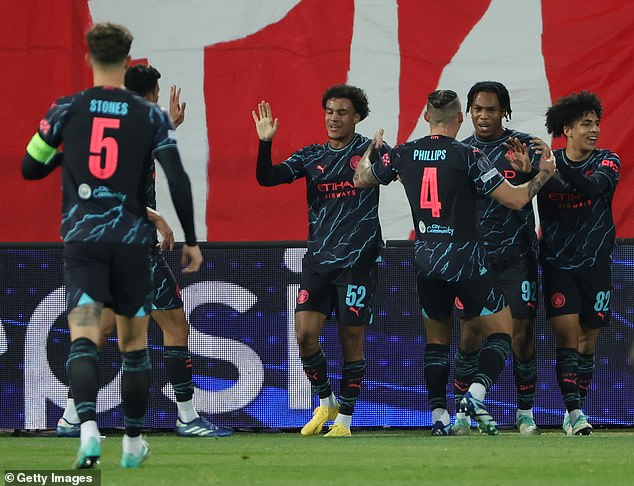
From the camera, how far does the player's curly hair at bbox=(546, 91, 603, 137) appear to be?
346 inches

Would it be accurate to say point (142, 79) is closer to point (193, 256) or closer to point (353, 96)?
A: point (353, 96)

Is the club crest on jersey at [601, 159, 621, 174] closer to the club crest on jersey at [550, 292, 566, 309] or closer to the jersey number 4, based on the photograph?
the club crest on jersey at [550, 292, 566, 309]

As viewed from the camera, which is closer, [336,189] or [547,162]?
[547,162]

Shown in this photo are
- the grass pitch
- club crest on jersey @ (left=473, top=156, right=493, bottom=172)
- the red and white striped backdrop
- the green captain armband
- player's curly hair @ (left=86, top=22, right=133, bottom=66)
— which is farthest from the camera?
the red and white striped backdrop

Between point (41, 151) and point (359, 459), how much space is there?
2.07 metres

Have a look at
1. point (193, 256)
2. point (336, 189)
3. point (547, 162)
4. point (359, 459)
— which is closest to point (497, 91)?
point (547, 162)

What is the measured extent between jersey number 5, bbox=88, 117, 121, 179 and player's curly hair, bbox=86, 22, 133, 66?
0.88 ft

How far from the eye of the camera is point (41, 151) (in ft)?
19.5

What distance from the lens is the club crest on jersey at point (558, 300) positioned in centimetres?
862

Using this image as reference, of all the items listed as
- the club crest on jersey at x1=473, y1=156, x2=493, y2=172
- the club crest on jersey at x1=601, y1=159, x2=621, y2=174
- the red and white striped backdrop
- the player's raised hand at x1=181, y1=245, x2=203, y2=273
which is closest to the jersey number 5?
the player's raised hand at x1=181, y1=245, x2=203, y2=273

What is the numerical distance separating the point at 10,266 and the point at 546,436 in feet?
12.1

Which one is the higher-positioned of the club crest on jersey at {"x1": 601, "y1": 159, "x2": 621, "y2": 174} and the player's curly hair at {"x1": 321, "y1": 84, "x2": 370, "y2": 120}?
the player's curly hair at {"x1": 321, "y1": 84, "x2": 370, "y2": 120}

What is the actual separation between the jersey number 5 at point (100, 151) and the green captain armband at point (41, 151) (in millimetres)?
217

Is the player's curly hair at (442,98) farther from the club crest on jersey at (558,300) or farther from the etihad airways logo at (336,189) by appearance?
the club crest on jersey at (558,300)
